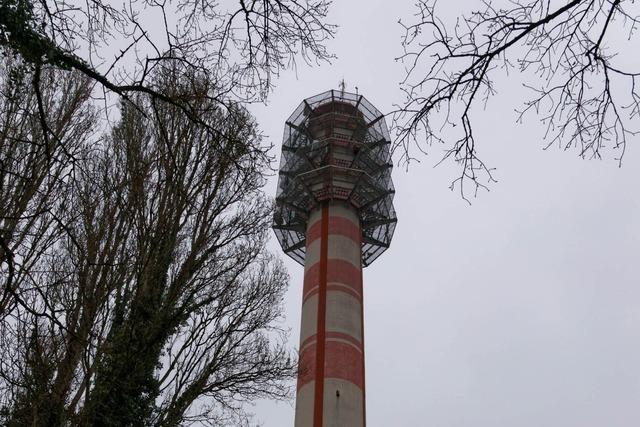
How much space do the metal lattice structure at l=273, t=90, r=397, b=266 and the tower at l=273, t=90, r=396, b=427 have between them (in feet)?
0.12

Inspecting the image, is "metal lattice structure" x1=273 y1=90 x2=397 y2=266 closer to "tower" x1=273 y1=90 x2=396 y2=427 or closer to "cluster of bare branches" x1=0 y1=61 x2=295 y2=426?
"tower" x1=273 y1=90 x2=396 y2=427

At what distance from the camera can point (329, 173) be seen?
2430 centimetres

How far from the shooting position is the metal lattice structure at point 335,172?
79.5 feet

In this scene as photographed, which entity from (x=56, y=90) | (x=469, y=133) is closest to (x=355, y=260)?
(x=56, y=90)

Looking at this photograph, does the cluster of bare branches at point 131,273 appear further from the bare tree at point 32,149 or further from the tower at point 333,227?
the tower at point 333,227

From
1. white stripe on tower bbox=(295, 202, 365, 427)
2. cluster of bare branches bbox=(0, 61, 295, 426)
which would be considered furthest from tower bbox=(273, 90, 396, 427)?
cluster of bare branches bbox=(0, 61, 295, 426)

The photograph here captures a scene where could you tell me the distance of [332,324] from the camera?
20344 mm

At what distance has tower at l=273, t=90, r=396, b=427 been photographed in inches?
761

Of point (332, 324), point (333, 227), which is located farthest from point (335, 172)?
point (332, 324)

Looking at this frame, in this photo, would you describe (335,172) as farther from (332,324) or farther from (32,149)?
(32,149)

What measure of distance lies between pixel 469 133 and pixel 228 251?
27.0 ft

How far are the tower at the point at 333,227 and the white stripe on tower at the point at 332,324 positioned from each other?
29 mm

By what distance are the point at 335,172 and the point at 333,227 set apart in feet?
8.03

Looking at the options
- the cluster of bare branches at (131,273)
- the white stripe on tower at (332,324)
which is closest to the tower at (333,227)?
the white stripe on tower at (332,324)
